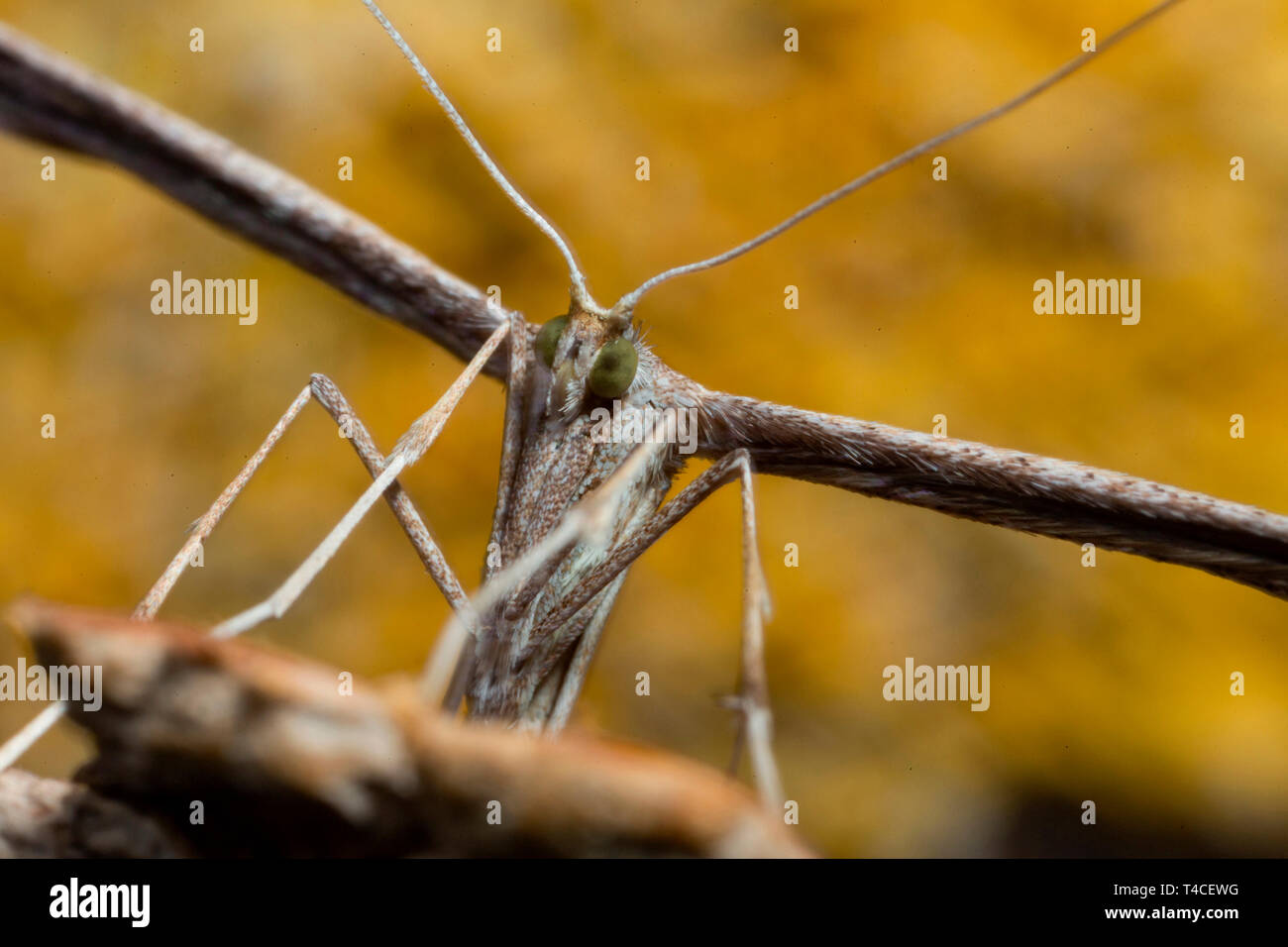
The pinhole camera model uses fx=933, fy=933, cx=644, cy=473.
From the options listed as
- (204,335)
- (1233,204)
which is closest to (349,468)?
(204,335)

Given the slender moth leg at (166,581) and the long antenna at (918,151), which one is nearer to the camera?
the slender moth leg at (166,581)

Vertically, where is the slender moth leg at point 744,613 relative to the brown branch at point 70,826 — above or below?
above

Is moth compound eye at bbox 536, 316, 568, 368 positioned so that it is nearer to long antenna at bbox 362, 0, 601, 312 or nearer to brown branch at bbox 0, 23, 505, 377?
long antenna at bbox 362, 0, 601, 312

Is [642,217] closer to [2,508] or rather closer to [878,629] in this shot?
[878,629]

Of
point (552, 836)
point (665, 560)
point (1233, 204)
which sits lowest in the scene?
point (552, 836)

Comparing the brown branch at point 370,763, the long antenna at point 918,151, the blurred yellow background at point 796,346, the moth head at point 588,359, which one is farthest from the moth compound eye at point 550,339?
the blurred yellow background at point 796,346

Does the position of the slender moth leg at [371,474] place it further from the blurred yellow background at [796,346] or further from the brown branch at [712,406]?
the blurred yellow background at [796,346]
